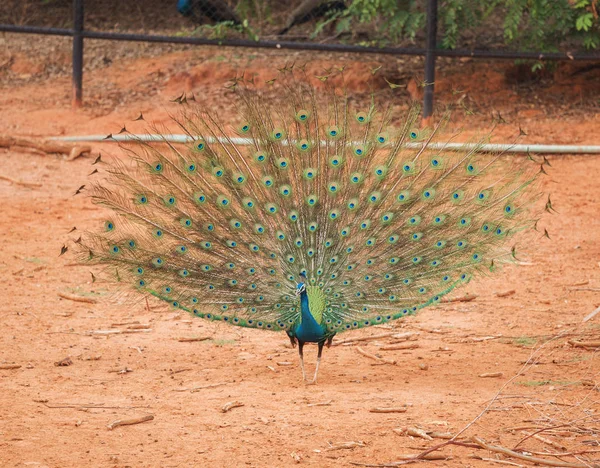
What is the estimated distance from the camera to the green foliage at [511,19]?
12.6m

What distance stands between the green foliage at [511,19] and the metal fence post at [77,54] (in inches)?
136

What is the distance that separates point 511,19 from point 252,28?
484 cm

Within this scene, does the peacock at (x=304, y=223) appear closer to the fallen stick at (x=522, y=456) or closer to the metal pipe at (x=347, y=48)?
the fallen stick at (x=522, y=456)

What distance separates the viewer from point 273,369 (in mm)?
6633

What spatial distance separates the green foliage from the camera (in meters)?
12.6

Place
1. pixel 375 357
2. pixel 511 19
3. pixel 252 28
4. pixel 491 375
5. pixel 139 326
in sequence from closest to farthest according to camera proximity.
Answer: pixel 491 375 → pixel 375 357 → pixel 139 326 → pixel 511 19 → pixel 252 28

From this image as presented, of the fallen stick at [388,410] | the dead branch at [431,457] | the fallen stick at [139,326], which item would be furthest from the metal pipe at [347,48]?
the dead branch at [431,457]

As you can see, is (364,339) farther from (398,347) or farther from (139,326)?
(139,326)

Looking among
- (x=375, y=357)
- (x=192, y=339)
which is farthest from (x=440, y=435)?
(x=192, y=339)

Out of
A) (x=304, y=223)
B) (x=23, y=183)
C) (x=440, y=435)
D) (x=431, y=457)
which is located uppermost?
(x=23, y=183)

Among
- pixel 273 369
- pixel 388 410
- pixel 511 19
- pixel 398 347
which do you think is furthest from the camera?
pixel 511 19

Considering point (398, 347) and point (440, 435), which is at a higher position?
point (398, 347)

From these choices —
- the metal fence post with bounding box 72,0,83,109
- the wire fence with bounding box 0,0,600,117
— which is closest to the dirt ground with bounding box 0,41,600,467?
the metal fence post with bounding box 72,0,83,109

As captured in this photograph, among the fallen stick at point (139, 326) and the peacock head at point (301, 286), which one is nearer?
the peacock head at point (301, 286)
